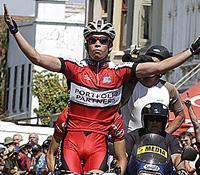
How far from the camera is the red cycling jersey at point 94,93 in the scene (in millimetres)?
10188

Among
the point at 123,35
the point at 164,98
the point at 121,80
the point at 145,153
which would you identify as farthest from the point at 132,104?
the point at 123,35

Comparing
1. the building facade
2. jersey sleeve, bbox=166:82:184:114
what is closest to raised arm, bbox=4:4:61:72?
jersey sleeve, bbox=166:82:184:114

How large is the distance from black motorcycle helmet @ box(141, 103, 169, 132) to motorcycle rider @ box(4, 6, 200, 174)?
322 mm

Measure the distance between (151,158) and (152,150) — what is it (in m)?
0.18

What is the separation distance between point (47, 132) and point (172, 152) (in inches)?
628

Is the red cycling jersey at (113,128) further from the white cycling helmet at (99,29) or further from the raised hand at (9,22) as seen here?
the raised hand at (9,22)

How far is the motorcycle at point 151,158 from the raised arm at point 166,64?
2.13ft

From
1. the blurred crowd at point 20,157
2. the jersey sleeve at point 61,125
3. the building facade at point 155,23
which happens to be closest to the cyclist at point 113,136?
the jersey sleeve at point 61,125

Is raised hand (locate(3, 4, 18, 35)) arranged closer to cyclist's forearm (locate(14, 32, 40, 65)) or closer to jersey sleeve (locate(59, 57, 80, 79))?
cyclist's forearm (locate(14, 32, 40, 65))

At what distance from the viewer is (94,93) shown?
10195 mm

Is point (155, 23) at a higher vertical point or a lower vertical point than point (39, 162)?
higher

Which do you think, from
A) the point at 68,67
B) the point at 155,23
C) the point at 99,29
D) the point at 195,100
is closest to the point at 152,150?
the point at 68,67

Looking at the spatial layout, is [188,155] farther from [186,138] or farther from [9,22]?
[186,138]

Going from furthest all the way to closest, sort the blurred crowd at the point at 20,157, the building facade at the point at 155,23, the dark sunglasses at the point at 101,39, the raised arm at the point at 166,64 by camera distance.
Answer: the building facade at the point at 155,23, the blurred crowd at the point at 20,157, the dark sunglasses at the point at 101,39, the raised arm at the point at 166,64
